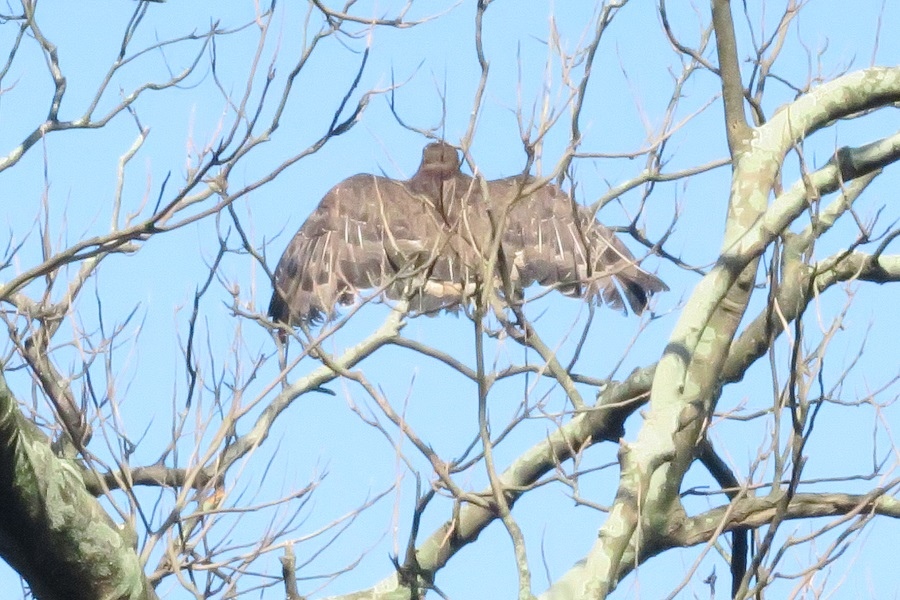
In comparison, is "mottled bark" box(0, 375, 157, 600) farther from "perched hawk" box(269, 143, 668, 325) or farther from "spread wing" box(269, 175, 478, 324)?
"spread wing" box(269, 175, 478, 324)

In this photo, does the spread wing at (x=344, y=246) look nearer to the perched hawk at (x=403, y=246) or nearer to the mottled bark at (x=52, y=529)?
the perched hawk at (x=403, y=246)

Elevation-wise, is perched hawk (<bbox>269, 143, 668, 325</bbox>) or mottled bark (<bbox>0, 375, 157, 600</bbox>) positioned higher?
perched hawk (<bbox>269, 143, 668, 325</bbox>)

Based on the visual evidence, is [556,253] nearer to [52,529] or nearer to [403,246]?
[403,246]

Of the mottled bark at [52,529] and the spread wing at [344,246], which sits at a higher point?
the spread wing at [344,246]

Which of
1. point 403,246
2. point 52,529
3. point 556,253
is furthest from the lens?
point 556,253

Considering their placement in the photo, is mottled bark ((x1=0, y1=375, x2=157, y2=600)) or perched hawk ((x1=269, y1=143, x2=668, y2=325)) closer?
mottled bark ((x1=0, y1=375, x2=157, y2=600))

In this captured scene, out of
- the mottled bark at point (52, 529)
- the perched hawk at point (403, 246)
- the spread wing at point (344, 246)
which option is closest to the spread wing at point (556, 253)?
the perched hawk at point (403, 246)

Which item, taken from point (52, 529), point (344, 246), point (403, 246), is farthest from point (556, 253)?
point (52, 529)

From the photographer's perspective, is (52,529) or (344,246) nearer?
(52,529)

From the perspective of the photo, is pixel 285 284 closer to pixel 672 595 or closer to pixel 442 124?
pixel 442 124

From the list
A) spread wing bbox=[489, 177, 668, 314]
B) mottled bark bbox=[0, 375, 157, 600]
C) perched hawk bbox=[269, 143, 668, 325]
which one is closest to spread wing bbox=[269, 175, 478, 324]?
perched hawk bbox=[269, 143, 668, 325]

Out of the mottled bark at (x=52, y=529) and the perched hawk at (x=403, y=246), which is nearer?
the mottled bark at (x=52, y=529)
